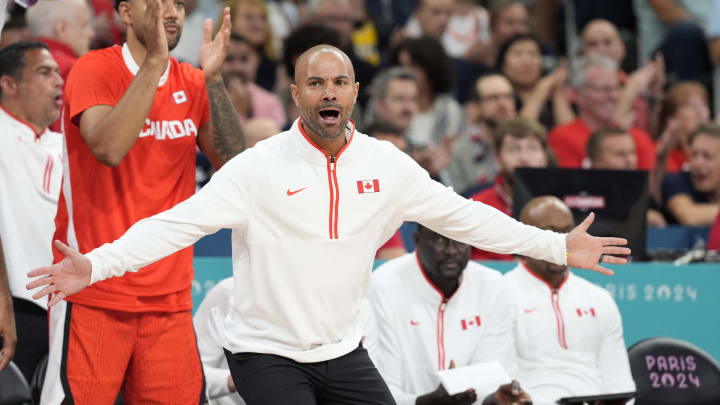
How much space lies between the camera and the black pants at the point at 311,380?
3.72 m

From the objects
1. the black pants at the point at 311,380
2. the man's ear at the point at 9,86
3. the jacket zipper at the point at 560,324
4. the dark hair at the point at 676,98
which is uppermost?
the man's ear at the point at 9,86

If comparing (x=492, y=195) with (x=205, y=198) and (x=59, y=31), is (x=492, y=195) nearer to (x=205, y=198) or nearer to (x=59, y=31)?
(x=59, y=31)

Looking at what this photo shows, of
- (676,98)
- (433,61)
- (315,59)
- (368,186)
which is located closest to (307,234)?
(368,186)

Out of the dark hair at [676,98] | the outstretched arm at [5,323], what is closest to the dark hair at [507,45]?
the dark hair at [676,98]

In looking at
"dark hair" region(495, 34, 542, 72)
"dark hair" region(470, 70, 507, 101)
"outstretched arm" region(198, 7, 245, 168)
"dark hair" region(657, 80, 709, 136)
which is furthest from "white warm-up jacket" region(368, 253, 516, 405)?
"dark hair" region(657, 80, 709, 136)

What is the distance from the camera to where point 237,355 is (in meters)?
3.88

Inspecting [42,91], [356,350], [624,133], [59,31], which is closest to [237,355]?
[356,350]

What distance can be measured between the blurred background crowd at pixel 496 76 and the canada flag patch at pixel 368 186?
2963mm

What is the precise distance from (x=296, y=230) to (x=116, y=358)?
87 centimetres

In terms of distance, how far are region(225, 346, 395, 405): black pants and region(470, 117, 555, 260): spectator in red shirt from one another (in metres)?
3.51

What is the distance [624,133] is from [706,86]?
106 inches

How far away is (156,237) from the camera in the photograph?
3.63 meters

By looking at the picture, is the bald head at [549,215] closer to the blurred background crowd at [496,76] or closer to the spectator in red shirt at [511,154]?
the blurred background crowd at [496,76]

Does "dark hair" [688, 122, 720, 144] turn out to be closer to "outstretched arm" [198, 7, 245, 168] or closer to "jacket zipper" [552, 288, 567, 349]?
"jacket zipper" [552, 288, 567, 349]
